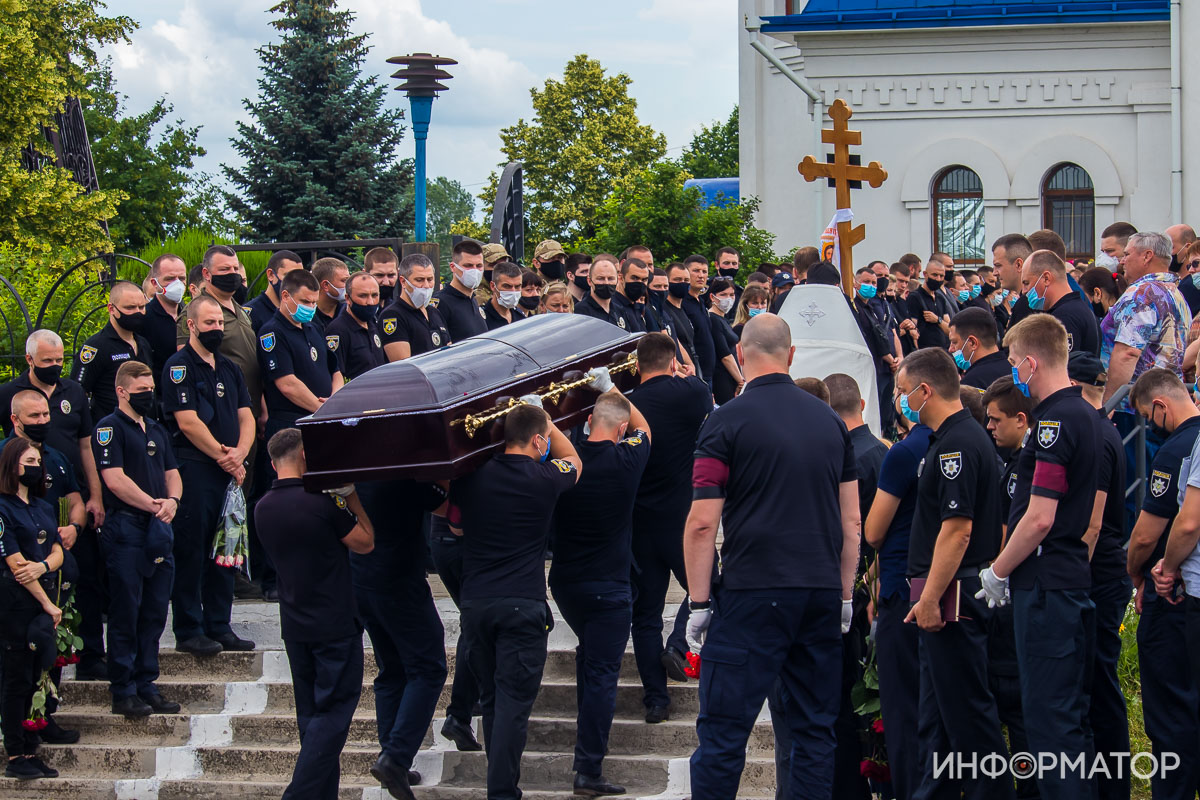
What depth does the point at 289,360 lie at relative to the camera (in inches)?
316

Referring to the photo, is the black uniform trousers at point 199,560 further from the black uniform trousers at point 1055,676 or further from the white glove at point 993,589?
the black uniform trousers at point 1055,676

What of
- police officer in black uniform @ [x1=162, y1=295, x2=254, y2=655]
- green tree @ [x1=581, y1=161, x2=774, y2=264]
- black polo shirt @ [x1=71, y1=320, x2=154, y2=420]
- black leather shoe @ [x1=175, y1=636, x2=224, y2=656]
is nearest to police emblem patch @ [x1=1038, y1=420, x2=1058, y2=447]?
police officer in black uniform @ [x1=162, y1=295, x2=254, y2=655]

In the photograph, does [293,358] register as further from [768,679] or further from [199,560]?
[768,679]

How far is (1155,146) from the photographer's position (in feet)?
62.0

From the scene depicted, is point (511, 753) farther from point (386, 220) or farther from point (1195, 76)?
point (386, 220)

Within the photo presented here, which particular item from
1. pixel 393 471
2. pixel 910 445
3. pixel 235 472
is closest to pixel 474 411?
pixel 393 471

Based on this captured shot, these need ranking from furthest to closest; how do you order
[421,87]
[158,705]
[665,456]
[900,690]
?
[421,87]
[158,705]
[665,456]
[900,690]

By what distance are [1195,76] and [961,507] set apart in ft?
49.1

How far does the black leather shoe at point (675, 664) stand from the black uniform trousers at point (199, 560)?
2.55 m

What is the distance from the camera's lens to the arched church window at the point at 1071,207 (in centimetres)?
1950

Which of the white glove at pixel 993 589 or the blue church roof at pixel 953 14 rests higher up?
the blue church roof at pixel 953 14

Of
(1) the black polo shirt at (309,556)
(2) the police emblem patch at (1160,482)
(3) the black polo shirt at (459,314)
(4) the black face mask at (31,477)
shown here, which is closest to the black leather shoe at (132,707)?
(4) the black face mask at (31,477)

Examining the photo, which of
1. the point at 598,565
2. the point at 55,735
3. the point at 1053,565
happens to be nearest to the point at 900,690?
the point at 1053,565

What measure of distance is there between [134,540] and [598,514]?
2624 millimetres
